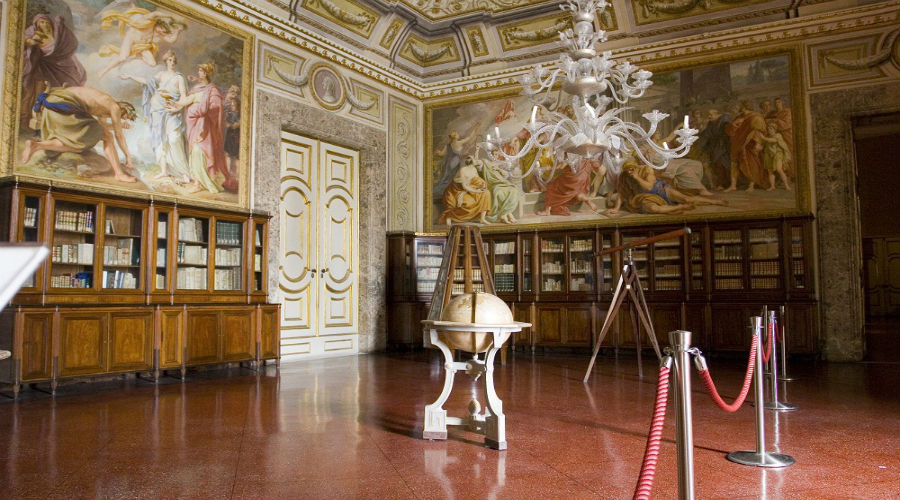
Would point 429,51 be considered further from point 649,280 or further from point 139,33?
point 649,280

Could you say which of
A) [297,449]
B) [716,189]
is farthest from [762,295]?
[297,449]

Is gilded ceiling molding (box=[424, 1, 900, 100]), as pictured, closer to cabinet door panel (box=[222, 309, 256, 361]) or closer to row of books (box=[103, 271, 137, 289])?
cabinet door panel (box=[222, 309, 256, 361])

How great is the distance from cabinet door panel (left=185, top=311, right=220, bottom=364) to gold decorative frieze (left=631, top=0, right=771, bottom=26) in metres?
9.47

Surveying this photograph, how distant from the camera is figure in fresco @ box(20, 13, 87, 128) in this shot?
26.3 ft

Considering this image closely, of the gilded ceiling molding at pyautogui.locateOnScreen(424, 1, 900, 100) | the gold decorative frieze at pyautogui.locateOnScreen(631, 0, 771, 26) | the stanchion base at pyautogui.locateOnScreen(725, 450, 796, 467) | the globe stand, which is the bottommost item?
the stanchion base at pyautogui.locateOnScreen(725, 450, 796, 467)

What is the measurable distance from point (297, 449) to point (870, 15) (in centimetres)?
1169

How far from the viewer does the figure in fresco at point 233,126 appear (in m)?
10.4

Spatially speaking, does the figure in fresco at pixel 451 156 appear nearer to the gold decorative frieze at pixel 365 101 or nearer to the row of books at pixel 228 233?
the gold decorative frieze at pixel 365 101

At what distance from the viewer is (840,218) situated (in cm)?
1089

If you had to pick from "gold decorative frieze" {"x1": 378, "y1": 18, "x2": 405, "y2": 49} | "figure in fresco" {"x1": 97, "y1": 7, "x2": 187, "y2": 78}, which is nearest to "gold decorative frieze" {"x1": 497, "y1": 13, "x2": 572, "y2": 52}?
"gold decorative frieze" {"x1": 378, "y1": 18, "x2": 405, "y2": 49}

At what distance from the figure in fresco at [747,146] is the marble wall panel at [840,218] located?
0.91m

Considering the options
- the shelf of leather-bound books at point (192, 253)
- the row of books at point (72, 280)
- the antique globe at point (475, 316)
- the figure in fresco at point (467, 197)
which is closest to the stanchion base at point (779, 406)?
the antique globe at point (475, 316)

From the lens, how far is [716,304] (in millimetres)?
11469

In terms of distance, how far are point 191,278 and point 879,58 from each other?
11.8 meters
